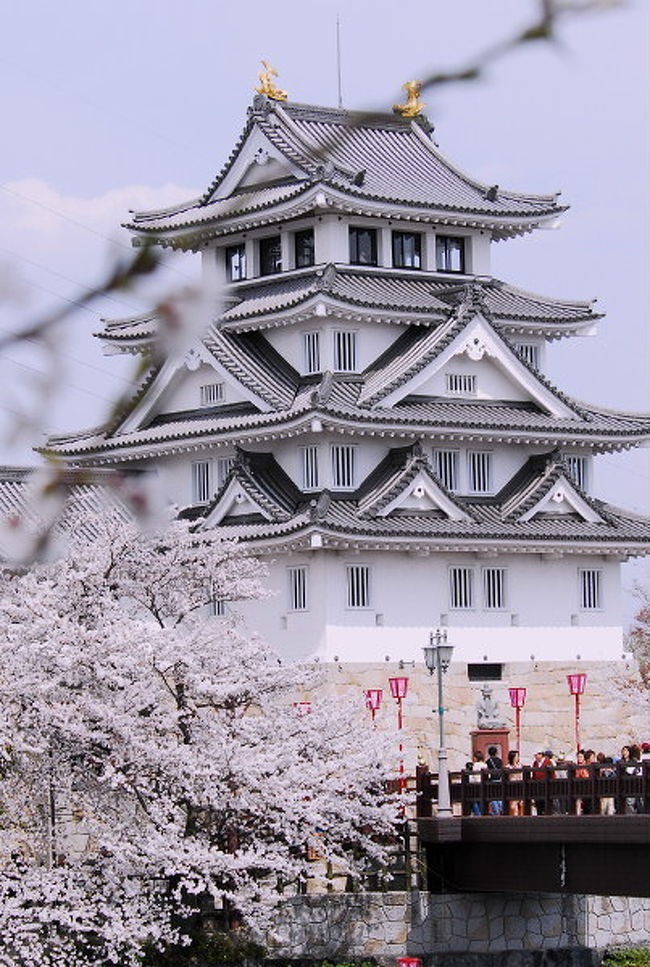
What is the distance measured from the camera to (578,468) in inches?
1613

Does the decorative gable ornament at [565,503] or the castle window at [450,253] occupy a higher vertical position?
the castle window at [450,253]

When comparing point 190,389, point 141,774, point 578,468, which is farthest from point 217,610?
point 141,774

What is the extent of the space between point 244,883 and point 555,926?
6.56 meters

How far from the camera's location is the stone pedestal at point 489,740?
3534 cm

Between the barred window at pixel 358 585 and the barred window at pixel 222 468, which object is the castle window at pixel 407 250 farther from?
the barred window at pixel 358 585

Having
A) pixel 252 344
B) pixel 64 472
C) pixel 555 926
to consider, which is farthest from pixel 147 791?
pixel 64 472

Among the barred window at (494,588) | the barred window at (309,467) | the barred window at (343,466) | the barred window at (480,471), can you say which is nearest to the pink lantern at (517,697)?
the barred window at (494,588)

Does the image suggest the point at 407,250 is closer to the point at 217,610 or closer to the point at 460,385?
the point at 460,385

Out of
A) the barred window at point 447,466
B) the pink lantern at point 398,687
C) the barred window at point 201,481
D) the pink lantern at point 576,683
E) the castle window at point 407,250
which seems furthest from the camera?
the castle window at point 407,250

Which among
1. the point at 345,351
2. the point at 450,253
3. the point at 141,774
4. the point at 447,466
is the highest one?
the point at 450,253

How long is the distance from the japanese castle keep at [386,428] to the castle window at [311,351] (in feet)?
0.20

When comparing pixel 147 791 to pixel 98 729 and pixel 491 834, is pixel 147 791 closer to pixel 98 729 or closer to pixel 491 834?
pixel 98 729

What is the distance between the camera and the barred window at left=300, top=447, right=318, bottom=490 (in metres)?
37.5

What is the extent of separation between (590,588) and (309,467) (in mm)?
6732
